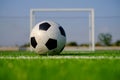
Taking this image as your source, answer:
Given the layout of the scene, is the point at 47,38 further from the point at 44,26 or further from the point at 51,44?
the point at 44,26

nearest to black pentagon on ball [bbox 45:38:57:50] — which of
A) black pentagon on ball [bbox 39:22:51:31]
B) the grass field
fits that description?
black pentagon on ball [bbox 39:22:51:31]

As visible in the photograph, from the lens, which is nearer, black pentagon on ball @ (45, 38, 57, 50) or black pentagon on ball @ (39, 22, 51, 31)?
black pentagon on ball @ (45, 38, 57, 50)

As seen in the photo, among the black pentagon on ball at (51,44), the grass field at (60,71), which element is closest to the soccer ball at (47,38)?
the black pentagon on ball at (51,44)

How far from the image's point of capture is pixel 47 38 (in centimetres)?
911

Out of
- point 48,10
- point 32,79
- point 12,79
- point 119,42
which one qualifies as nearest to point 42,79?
point 32,79

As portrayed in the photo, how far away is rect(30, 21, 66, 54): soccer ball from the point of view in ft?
29.9

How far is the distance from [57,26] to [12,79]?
21.6ft

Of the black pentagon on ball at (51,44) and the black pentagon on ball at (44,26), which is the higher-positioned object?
the black pentagon on ball at (44,26)

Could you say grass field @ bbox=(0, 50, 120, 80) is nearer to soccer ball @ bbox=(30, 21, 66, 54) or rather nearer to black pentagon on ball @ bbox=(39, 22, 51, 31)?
soccer ball @ bbox=(30, 21, 66, 54)

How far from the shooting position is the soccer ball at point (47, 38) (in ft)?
29.9

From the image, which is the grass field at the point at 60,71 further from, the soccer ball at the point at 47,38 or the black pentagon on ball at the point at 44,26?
the black pentagon on ball at the point at 44,26

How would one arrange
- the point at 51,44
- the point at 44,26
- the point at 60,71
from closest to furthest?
the point at 60,71
the point at 51,44
the point at 44,26

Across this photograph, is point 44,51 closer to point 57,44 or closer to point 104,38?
point 57,44

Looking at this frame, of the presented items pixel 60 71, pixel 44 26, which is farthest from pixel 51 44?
pixel 60 71
